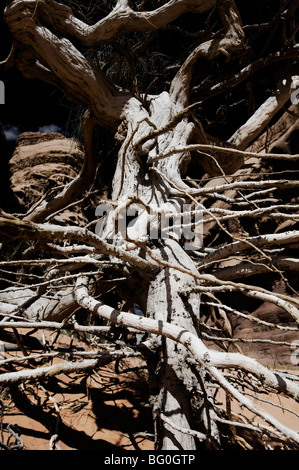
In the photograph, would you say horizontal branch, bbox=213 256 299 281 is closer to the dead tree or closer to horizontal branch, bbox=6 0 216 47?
the dead tree

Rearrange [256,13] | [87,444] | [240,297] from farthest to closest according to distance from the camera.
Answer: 1. [240,297]
2. [256,13]
3. [87,444]

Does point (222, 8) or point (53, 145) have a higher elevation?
point (53, 145)

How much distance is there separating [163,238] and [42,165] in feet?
17.7

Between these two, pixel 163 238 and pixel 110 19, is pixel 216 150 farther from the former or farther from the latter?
pixel 110 19

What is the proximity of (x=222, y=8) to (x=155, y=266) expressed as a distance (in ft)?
9.38

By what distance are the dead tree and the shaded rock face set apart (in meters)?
2.62

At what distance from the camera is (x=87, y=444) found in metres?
1.76

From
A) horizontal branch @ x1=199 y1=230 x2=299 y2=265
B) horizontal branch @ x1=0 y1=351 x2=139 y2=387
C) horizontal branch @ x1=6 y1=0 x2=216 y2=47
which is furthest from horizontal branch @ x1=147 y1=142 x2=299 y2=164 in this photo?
horizontal branch @ x1=6 y1=0 x2=216 y2=47

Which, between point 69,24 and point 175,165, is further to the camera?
point 69,24

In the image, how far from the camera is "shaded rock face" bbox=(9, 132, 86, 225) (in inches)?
233

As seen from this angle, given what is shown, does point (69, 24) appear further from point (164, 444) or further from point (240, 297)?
point (240, 297)

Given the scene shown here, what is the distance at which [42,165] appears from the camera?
245 inches

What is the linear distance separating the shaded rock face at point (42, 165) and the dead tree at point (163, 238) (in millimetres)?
2621
